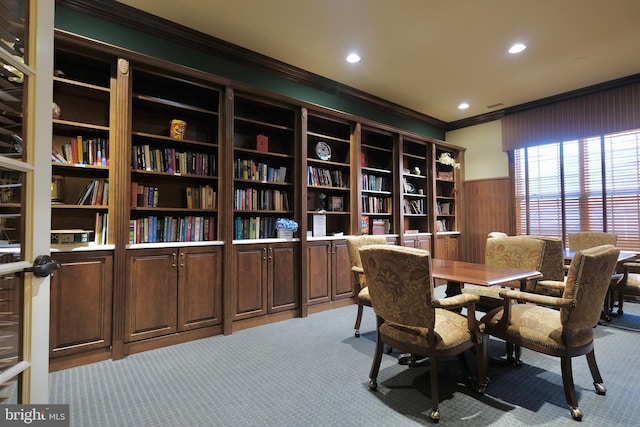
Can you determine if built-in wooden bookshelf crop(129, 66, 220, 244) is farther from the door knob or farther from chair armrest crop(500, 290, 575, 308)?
chair armrest crop(500, 290, 575, 308)

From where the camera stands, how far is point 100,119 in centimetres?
295

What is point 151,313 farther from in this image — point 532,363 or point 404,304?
point 532,363

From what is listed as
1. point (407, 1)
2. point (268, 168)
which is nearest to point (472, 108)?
point (407, 1)

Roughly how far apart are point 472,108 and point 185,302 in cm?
565

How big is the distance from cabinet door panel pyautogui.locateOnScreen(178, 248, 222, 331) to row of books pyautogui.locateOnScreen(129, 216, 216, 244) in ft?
0.64

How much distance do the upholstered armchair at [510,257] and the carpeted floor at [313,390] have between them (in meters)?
0.45

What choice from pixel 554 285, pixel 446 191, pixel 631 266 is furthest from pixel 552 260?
pixel 446 191

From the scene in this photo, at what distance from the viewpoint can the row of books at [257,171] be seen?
3592 mm

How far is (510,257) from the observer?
10.4ft

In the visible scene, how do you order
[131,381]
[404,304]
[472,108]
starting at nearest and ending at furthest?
[404,304] → [131,381] → [472,108]

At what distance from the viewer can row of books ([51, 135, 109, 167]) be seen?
267 centimetres

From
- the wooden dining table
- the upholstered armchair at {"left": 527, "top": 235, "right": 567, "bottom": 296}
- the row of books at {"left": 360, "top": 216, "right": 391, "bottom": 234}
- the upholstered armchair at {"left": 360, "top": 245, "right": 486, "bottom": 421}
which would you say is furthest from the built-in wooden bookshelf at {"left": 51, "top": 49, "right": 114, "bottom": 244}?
the upholstered armchair at {"left": 527, "top": 235, "right": 567, "bottom": 296}

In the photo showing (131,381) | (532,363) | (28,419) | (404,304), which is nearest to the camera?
(28,419)

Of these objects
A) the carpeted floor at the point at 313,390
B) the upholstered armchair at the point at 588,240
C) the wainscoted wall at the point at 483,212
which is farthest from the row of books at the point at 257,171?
the wainscoted wall at the point at 483,212
